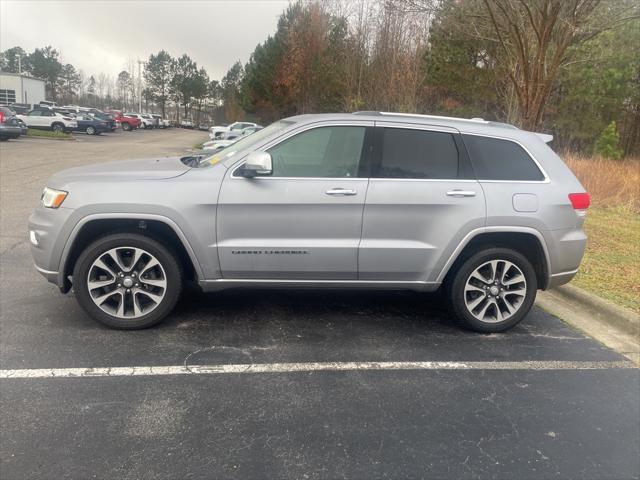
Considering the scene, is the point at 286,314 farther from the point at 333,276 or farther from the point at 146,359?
the point at 146,359

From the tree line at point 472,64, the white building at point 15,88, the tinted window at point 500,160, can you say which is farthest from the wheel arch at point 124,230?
the white building at point 15,88

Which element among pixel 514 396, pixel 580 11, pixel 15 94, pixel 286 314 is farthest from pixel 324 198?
pixel 15 94

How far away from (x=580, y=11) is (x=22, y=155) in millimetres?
18465

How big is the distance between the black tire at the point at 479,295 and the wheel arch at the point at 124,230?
7.09 ft

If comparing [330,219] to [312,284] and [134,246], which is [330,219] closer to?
[312,284]

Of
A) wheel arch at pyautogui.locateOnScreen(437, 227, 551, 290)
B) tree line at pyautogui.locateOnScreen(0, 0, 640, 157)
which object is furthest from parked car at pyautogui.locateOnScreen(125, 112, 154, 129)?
wheel arch at pyautogui.locateOnScreen(437, 227, 551, 290)

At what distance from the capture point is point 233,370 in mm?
3730

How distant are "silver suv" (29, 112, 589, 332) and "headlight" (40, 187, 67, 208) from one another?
0.03 ft

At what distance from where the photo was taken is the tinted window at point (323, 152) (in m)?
4.31

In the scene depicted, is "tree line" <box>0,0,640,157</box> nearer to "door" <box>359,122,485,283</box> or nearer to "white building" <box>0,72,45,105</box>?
"door" <box>359,122,485,283</box>

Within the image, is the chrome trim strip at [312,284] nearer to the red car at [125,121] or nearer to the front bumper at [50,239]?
the front bumper at [50,239]

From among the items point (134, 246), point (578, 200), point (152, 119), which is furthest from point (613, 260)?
point (152, 119)

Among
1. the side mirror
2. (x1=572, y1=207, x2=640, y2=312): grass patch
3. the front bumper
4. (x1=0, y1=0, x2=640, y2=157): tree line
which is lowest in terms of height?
(x1=572, y1=207, x2=640, y2=312): grass patch

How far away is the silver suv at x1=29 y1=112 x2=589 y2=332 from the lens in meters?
4.14
